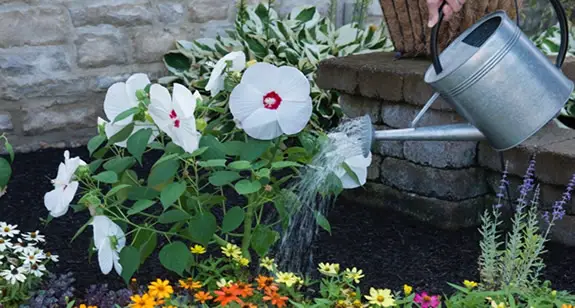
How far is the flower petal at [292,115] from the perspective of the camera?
2.06 meters

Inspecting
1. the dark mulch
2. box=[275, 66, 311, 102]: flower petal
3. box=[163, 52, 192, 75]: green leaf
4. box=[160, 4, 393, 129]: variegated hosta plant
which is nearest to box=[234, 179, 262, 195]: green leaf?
box=[275, 66, 311, 102]: flower petal

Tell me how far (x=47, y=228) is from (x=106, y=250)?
39.2 inches

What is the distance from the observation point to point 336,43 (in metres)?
4.52

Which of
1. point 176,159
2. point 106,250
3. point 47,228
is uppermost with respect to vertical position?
point 176,159

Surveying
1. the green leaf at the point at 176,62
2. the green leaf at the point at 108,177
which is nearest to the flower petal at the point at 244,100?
the green leaf at the point at 108,177

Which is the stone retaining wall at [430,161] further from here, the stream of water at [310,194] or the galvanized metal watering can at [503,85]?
the galvanized metal watering can at [503,85]

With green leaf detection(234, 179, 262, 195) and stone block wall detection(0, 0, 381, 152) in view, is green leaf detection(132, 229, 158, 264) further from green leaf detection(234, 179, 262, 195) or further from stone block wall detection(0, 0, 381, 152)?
stone block wall detection(0, 0, 381, 152)

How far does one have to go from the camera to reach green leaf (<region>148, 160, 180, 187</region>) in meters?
2.04

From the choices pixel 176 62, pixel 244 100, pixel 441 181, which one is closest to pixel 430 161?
pixel 441 181

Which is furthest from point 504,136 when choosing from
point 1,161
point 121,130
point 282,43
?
point 282,43

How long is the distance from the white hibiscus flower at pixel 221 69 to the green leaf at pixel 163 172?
25cm

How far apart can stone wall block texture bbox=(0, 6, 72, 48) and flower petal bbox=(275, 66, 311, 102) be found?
2254 millimetres

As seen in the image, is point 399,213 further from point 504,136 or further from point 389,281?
point 504,136

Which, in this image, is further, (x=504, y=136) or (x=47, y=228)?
(x=47, y=228)
